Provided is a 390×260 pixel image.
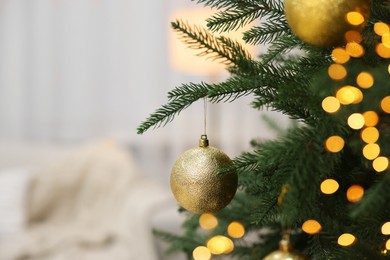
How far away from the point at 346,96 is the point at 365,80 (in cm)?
2

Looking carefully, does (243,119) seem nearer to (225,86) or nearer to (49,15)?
(49,15)

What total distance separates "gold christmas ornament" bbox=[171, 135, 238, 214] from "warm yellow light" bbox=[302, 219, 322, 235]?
0.09 meters

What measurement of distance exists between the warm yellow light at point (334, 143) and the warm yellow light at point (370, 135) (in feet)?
0.08

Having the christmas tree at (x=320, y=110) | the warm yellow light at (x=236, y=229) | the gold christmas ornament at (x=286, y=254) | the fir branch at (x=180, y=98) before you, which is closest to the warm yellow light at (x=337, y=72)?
the christmas tree at (x=320, y=110)

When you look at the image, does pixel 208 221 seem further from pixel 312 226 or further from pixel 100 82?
pixel 100 82

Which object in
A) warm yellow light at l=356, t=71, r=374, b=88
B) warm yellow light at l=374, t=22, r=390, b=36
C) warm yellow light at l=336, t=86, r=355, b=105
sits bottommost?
warm yellow light at l=336, t=86, r=355, b=105

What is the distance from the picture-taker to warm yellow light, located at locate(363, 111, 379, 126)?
484 millimetres

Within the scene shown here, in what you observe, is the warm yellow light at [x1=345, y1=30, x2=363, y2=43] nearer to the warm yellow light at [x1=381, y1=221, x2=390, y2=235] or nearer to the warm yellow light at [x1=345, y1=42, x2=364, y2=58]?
the warm yellow light at [x1=345, y1=42, x2=364, y2=58]

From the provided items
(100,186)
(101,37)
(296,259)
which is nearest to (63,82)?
(101,37)

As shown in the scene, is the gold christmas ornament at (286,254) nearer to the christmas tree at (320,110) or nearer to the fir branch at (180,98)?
the christmas tree at (320,110)

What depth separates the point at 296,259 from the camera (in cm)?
68

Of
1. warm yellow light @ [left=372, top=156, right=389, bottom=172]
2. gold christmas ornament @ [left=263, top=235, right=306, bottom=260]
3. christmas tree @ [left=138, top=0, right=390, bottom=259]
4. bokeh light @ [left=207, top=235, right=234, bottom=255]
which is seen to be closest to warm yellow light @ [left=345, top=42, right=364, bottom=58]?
christmas tree @ [left=138, top=0, right=390, bottom=259]

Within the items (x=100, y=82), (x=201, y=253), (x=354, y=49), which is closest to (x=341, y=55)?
(x=354, y=49)

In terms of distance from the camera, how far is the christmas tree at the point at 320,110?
459 mm
